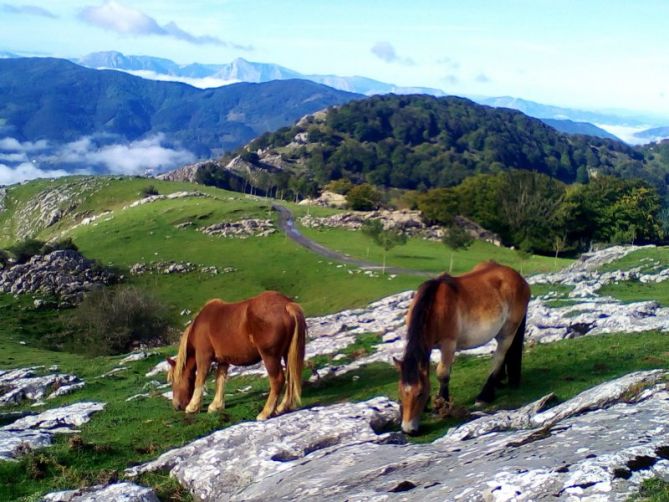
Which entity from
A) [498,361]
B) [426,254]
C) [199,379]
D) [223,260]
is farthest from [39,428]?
[426,254]

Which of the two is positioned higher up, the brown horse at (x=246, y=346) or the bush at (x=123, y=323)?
the brown horse at (x=246, y=346)

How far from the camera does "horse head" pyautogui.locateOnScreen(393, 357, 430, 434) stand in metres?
11.6

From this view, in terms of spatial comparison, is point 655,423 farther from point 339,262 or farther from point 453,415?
point 339,262

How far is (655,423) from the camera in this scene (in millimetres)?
8047

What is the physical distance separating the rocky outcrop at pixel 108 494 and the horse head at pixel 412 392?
175 inches

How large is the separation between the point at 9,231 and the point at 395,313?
134059 millimetres

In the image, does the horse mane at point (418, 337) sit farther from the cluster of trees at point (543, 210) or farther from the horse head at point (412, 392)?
the cluster of trees at point (543, 210)

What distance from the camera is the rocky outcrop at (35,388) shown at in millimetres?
22734

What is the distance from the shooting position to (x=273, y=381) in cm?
1473

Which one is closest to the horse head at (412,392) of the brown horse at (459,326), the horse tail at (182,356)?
the brown horse at (459,326)

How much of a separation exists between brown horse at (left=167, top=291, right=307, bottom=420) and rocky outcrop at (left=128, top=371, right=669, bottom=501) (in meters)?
1.99

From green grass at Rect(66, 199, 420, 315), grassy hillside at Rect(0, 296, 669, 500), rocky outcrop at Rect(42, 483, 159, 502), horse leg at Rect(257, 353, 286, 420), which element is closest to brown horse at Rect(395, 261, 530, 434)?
grassy hillside at Rect(0, 296, 669, 500)

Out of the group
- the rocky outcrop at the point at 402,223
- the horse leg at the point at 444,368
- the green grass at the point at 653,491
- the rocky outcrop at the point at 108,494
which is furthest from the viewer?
the rocky outcrop at the point at 402,223

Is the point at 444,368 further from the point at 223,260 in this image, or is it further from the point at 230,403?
the point at 223,260
